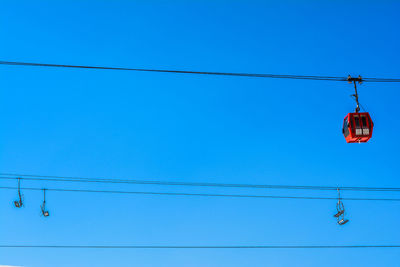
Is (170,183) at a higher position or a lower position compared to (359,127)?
higher

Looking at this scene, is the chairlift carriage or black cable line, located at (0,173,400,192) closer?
the chairlift carriage

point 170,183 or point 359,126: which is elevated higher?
point 170,183

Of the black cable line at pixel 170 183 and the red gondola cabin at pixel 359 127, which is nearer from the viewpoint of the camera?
the red gondola cabin at pixel 359 127

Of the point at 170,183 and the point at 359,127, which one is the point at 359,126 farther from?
the point at 170,183

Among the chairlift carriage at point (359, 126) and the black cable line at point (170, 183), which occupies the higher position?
the black cable line at point (170, 183)

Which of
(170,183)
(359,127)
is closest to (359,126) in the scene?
(359,127)

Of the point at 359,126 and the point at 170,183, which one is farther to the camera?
the point at 170,183

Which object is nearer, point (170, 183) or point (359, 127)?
point (359, 127)

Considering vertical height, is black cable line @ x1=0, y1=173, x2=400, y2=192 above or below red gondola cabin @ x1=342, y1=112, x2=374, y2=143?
above

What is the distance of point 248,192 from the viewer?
1253cm

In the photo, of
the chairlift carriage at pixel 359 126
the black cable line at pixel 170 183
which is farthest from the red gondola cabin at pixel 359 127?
the black cable line at pixel 170 183

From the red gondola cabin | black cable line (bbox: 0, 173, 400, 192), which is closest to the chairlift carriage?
the red gondola cabin

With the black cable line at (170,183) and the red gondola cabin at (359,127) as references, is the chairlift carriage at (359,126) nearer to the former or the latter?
the red gondola cabin at (359,127)

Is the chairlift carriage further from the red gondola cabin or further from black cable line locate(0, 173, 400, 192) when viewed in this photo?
black cable line locate(0, 173, 400, 192)
